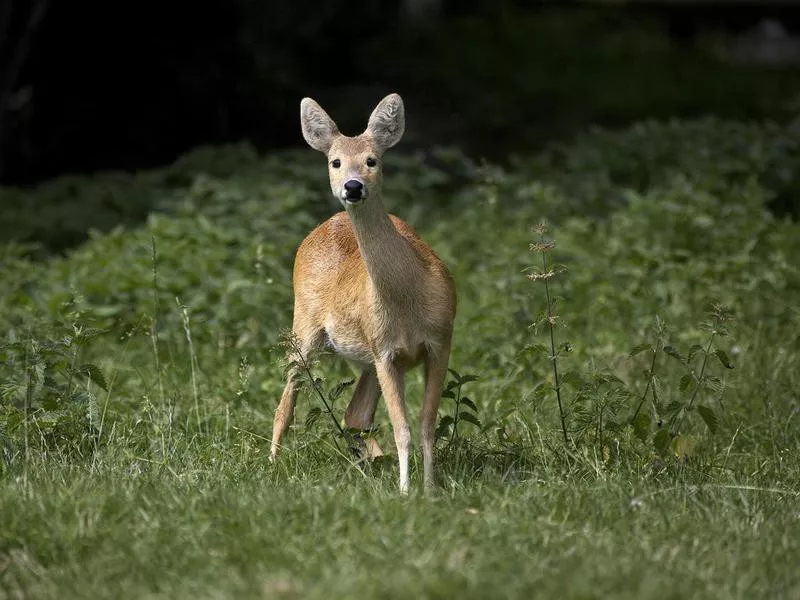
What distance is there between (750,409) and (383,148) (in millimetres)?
2218

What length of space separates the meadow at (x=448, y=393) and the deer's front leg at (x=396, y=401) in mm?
150

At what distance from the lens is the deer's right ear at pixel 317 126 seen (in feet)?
18.1

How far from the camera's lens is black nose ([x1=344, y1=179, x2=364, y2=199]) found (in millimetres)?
5117

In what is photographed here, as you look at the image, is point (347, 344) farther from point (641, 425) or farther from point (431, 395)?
point (641, 425)

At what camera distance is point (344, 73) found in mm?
16234

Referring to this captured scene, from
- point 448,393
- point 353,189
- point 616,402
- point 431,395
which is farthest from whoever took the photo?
point 448,393

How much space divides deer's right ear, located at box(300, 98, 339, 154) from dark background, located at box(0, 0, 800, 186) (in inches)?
294

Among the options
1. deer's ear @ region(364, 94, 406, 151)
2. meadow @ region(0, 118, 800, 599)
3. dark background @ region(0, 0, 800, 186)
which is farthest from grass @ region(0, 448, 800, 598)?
dark background @ region(0, 0, 800, 186)

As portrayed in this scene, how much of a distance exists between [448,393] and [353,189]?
1.02m

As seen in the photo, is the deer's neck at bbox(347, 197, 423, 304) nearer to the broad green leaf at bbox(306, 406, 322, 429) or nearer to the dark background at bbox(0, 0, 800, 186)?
the broad green leaf at bbox(306, 406, 322, 429)

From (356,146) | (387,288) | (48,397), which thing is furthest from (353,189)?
(48,397)

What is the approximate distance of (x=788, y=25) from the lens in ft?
74.6

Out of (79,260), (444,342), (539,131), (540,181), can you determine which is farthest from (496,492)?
(539,131)

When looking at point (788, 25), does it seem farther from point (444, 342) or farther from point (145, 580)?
point (145, 580)
